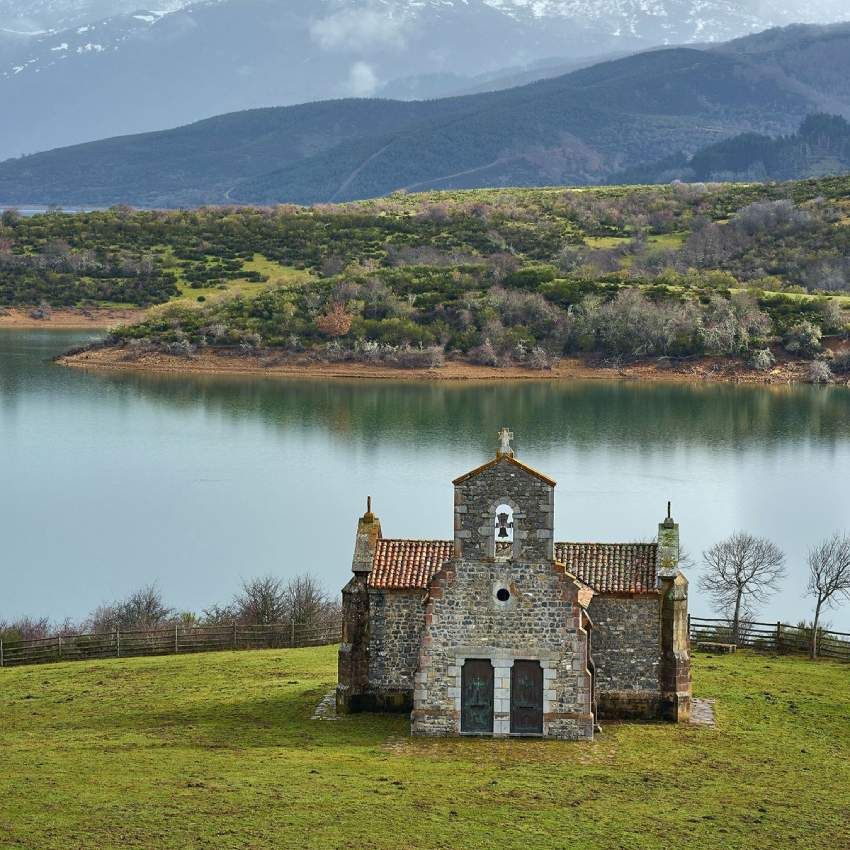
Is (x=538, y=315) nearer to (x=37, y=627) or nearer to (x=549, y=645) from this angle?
(x=37, y=627)

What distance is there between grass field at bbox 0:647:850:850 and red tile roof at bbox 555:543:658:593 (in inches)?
78.9

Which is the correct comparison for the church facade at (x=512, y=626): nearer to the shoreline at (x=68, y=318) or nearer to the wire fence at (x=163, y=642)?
the wire fence at (x=163, y=642)

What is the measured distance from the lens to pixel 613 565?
80.9ft

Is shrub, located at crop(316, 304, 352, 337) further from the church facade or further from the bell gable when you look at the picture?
the bell gable

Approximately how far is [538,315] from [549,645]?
73261 millimetres

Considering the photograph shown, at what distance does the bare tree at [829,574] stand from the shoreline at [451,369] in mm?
48165

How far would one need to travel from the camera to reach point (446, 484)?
2104 inches

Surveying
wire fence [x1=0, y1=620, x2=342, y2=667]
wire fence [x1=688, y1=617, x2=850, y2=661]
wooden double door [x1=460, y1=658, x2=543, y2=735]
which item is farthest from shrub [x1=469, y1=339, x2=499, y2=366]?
wooden double door [x1=460, y1=658, x2=543, y2=735]

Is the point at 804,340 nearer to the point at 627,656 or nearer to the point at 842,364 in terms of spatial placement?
the point at 842,364

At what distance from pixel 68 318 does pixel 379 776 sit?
3775 inches

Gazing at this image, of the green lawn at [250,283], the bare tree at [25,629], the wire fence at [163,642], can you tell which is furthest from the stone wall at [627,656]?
the green lawn at [250,283]

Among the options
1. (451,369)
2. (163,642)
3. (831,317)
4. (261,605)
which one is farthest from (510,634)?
(831,317)

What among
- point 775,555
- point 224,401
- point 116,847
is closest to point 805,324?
point 224,401

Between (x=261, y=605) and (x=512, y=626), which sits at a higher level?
(x=512, y=626)
